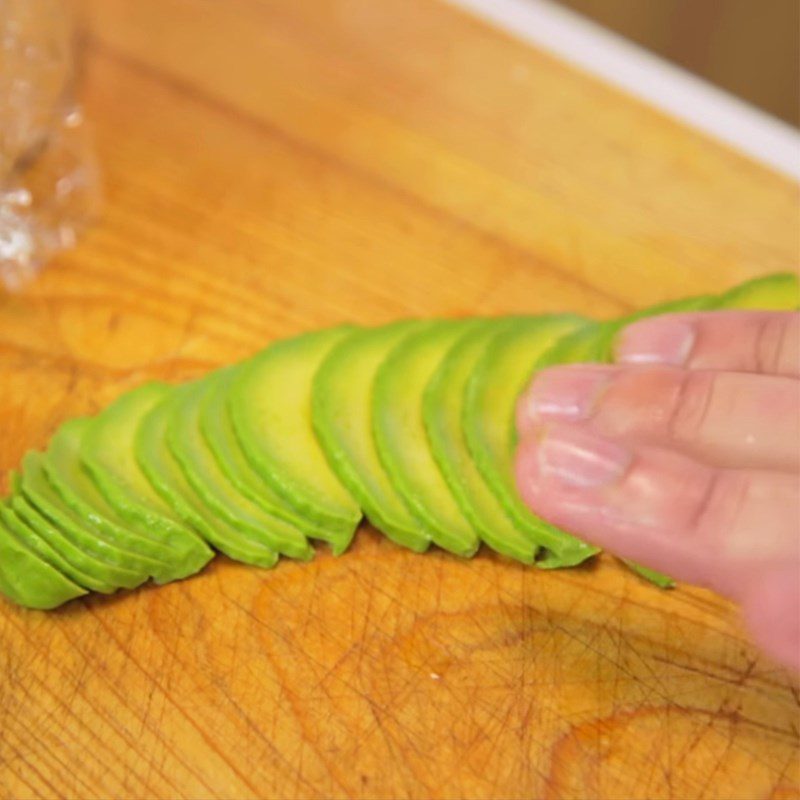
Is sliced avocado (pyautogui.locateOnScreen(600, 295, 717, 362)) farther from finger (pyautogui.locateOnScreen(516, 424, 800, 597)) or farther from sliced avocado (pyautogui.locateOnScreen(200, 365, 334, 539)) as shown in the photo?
sliced avocado (pyautogui.locateOnScreen(200, 365, 334, 539))

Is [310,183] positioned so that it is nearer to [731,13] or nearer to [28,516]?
[28,516]

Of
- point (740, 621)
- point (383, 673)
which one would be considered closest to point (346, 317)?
point (383, 673)

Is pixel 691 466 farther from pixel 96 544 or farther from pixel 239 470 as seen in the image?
pixel 96 544

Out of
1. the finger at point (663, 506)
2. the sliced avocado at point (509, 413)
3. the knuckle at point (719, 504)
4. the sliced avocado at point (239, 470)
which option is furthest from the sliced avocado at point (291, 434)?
the knuckle at point (719, 504)

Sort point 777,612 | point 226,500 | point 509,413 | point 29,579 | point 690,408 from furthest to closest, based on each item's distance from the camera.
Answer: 1. point 509,413
2. point 226,500
3. point 29,579
4. point 690,408
5. point 777,612

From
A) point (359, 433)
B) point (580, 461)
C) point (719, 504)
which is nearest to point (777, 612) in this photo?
point (719, 504)

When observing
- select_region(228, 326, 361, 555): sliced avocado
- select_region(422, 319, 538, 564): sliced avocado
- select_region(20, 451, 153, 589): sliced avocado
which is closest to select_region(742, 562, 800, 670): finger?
select_region(422, 319, 538, 564): sliced avocado

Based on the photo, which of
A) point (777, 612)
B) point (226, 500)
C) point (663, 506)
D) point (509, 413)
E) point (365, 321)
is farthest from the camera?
point (365, 321)
